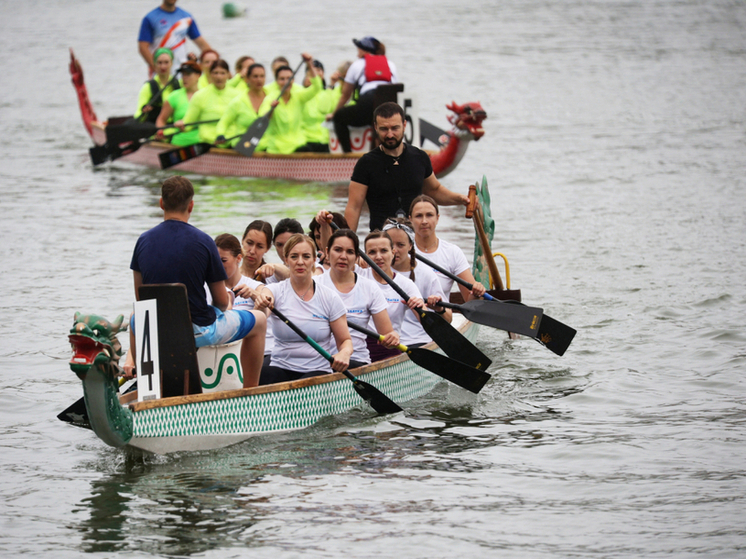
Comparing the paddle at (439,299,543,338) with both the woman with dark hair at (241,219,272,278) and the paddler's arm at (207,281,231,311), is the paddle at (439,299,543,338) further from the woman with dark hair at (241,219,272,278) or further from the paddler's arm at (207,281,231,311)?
the paddler's arm at (207,281,231,311)

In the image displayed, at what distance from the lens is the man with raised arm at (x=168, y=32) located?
17.7m

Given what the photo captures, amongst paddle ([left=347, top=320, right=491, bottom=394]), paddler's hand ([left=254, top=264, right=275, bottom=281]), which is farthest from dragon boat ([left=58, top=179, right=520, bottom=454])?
paddler's hand ([left=254, top=264, right=275, bottom=281])

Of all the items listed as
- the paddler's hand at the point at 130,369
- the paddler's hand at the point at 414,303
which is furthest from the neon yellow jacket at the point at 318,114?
the paddler's hand at the point at 130,369

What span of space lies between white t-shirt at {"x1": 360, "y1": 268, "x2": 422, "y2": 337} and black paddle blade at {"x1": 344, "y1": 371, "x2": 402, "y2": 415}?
2.01 ft

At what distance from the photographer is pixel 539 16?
148 feet

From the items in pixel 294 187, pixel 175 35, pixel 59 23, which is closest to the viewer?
pixel 294 187

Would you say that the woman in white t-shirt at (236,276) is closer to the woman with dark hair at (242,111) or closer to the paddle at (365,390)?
the paddle at (365,390)

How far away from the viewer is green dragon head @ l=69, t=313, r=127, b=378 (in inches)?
212

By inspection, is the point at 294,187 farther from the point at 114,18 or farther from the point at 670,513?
the point at 114,18

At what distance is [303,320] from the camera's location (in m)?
6.75

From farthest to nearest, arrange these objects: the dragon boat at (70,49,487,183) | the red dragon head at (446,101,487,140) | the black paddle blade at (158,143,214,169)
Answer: the black paddle blade at (158,143,214,169), the dragon boat at (70,49,487,183), the red dragon head at (446,101,487,140)

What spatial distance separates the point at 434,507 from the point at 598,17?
41.3m

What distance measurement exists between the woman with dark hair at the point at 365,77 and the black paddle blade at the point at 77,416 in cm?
862

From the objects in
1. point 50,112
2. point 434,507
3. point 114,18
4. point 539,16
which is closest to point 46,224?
point 434,507
